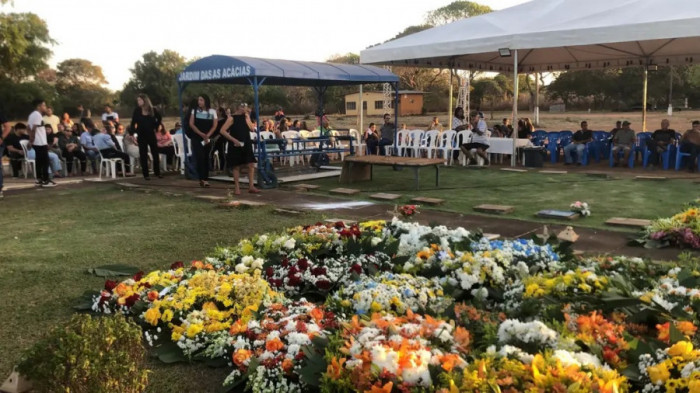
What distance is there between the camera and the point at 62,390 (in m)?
2.04

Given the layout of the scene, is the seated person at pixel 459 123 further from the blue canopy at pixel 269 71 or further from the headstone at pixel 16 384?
the headstone at pixel 16 384

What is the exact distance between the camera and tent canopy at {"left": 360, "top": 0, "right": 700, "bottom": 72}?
10.6 m

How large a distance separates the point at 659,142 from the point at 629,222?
6.55 meters

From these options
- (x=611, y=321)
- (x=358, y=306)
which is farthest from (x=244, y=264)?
(x=611, y=321)

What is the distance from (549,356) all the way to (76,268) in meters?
4.22

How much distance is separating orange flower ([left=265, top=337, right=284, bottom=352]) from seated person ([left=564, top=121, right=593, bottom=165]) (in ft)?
38.1

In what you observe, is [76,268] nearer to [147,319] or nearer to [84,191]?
[147,319]

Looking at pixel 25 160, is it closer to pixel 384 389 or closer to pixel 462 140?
pixel 462 140

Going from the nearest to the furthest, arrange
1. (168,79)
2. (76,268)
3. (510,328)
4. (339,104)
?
1. (510,328)
2. (76,268)
3. (339,104)
4. (168,79)

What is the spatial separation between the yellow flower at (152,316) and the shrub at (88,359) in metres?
1.06

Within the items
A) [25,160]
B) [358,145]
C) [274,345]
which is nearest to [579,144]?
[358,145]

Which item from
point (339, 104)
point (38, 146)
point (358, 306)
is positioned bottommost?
point (358, 306)

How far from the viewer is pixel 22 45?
2656 centimetres

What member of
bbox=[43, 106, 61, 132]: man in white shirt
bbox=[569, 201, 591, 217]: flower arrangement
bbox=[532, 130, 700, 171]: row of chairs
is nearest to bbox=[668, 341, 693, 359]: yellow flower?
bbox=[569, 201, 591, 217]: flower arrangement
